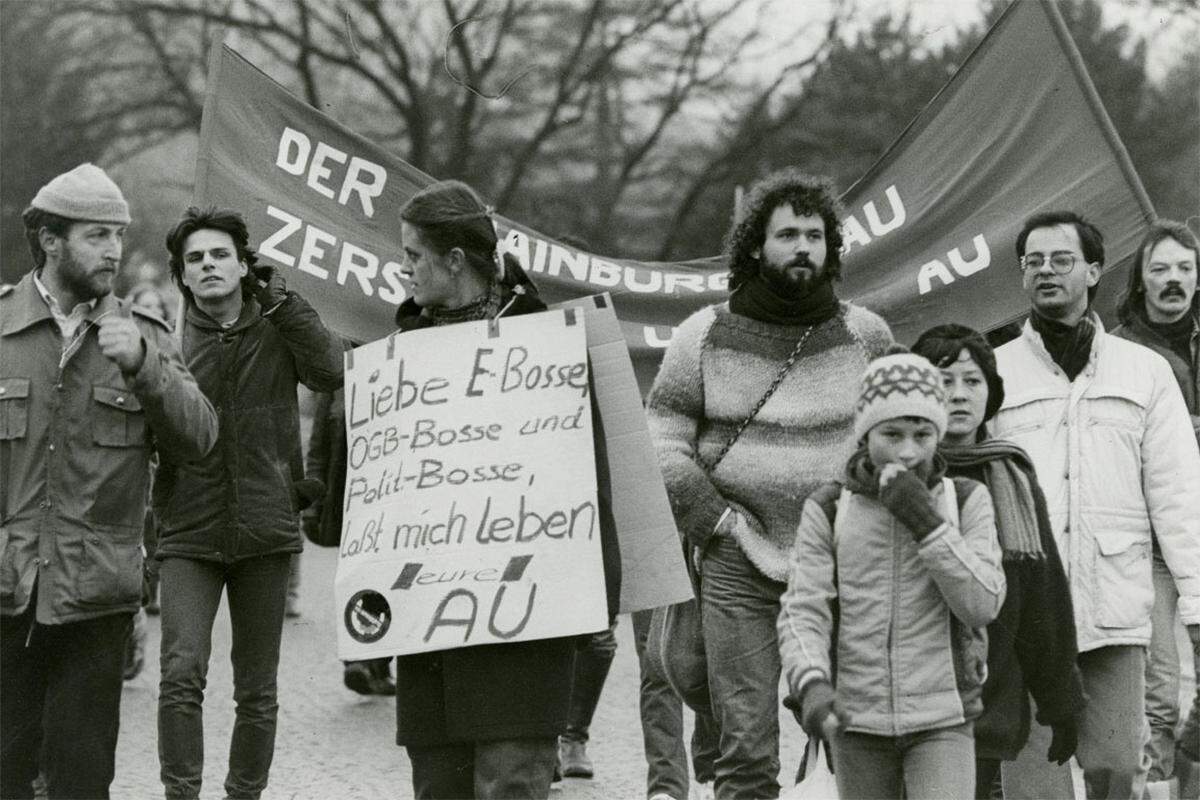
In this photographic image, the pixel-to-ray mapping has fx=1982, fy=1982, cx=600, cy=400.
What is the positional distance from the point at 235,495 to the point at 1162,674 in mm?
3236

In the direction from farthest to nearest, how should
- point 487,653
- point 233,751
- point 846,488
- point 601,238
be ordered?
1. point 601,238
2. point 233,751
3. point 846,488
4. point 487,653

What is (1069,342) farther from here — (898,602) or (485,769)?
(485,769)

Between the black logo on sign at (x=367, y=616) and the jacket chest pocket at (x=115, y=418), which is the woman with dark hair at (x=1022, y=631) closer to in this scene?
the black logo on sign at (x=367, y=616)

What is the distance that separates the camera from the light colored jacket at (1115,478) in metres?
5.96

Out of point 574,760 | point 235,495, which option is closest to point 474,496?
point 235,495

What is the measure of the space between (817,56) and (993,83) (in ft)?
32.9

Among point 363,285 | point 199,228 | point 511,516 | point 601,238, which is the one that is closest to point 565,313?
point 511,516

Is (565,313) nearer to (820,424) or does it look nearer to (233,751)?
(820,424)

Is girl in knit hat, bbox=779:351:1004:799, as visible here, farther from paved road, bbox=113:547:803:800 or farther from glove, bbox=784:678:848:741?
paved road, bbox=113:547:803:800

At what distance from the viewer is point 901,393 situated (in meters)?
4.91

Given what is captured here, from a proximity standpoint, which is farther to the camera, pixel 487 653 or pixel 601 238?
pixel 601 238

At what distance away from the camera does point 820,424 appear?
5523mm

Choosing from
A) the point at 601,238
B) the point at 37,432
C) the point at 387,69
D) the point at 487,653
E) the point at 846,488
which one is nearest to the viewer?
the point at 487,653

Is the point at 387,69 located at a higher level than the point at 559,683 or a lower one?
higher
